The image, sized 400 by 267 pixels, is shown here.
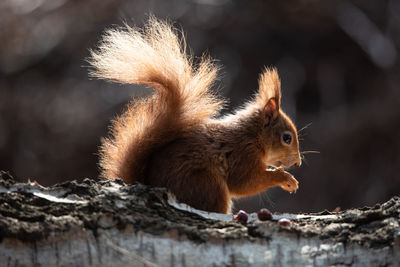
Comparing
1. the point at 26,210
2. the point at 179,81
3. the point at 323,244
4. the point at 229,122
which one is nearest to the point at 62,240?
the point at 26,210

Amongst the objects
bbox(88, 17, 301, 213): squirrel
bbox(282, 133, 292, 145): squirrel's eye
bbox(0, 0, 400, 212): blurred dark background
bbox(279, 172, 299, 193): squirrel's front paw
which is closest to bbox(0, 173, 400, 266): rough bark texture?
bbox(88, 17, 301, 213): squirrel

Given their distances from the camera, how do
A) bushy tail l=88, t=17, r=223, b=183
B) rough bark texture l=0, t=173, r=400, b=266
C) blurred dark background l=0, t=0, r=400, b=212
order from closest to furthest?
rough bark texture l=0, t=173, r=400, b=266 → bushy tail l=88, t=17, r=223, b=183 → blurred dark background l=0, t=0, r=400, b=212

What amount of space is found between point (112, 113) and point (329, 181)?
1637mm

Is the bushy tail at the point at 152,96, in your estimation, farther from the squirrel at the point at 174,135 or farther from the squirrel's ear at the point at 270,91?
the squirrel's ear at the point at 270,91

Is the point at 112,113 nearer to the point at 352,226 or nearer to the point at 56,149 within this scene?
the point at 56,149

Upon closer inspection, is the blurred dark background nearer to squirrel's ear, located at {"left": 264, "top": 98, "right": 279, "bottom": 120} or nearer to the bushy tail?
squirrel's ear, located at {"left": 264, "top": 98, "right": 279, "bottom": 120}

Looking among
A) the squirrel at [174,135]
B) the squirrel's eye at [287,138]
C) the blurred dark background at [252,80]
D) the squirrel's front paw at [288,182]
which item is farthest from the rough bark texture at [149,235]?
the blurred dark background at [252,80]

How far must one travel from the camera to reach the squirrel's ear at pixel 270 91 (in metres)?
2.04

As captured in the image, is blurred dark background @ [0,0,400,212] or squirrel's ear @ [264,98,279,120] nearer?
squirrel's ear @ [264,98,279,120]

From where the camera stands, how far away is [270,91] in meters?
2.10

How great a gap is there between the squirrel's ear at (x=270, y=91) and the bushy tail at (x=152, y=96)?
12.7 inches

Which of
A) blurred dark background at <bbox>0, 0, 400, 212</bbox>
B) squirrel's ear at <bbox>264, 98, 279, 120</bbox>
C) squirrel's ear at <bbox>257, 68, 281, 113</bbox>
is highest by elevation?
blurred dark background at <bbox>0, 0, 400, 212</bbox>

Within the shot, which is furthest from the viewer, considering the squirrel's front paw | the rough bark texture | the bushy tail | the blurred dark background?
the blurred dark background

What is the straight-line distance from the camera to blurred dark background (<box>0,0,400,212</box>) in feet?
13.5
